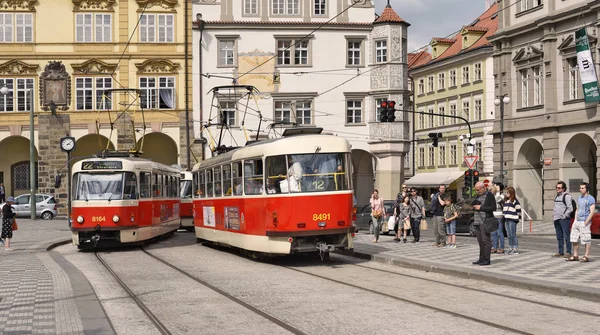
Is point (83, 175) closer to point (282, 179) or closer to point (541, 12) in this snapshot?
point (282, 179)

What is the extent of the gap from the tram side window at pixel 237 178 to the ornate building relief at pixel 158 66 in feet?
98.7

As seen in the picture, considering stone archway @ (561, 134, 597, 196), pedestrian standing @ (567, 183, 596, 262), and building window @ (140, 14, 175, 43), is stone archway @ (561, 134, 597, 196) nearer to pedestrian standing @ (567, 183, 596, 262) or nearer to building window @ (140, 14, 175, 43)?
building window @ (140, 14, 175, 43)

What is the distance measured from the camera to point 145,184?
26.7 m

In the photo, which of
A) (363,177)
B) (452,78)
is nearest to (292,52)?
(363,177)

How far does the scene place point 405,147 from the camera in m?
52.3

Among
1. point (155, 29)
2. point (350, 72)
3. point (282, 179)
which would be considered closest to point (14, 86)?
point (155, 29)

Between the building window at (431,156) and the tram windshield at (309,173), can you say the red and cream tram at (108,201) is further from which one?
the building window at (431,156)

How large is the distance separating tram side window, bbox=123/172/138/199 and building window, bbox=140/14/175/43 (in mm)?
26972

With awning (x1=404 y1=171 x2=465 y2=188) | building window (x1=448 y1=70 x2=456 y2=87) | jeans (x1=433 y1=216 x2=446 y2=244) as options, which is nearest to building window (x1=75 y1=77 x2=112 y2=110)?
awning (x1=404 y1=171 x2=465 y2=188)

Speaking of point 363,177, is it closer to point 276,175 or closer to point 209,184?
point 209,184

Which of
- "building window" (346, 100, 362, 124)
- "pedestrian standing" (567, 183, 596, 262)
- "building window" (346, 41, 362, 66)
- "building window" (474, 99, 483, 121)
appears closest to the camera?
"pedestrian standing" (567, 183, 596, 262)

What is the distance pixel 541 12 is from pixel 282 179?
99.3 feet

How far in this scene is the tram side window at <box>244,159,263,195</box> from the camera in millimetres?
20031

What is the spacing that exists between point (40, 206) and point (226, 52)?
13.9 meters
